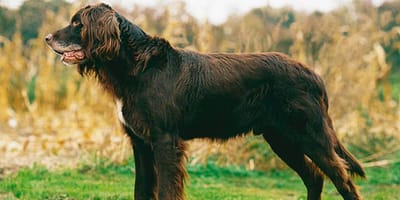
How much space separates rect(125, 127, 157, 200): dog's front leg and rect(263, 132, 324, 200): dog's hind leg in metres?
1.27

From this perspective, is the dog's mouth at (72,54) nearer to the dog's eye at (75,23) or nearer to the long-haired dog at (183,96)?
the long-haired dog at (183,96)

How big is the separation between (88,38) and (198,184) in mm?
3823

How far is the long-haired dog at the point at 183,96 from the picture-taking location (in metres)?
6.27

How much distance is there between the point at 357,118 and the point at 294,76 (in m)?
5.23

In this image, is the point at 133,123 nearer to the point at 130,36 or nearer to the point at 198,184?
the point at 130,36

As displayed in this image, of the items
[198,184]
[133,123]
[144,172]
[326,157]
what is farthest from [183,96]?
[198,184]

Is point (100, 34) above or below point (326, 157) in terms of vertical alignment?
above

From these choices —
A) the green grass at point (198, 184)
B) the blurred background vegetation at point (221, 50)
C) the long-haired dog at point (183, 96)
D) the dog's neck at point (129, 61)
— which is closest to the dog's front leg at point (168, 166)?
the long-haired dog at point (183, 96)

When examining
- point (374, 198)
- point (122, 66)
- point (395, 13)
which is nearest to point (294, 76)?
point (122, 66)

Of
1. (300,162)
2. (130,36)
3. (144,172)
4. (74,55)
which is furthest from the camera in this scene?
(300,162)

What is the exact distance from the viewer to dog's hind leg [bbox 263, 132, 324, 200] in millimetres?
7148

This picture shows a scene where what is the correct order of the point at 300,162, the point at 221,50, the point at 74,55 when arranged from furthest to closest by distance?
the point at 221,50 → the point at 300,162 → the point at 74,55

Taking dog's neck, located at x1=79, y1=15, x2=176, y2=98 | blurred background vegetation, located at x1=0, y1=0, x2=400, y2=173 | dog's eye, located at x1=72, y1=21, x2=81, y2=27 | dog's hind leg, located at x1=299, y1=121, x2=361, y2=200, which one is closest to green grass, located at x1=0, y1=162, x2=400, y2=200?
blurred background vegetation, located at x1=0, y1=0, x2=400, y2=173

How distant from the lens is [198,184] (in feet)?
31.3
